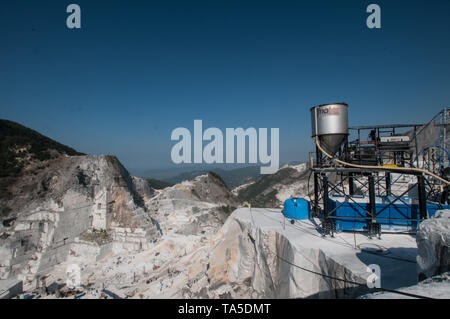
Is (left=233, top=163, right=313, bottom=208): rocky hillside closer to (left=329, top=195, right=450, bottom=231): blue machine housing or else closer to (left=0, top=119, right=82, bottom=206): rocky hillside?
(left=0, top=119, right=82, bottom=206): rocky hillside

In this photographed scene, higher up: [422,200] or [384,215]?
[422,200]

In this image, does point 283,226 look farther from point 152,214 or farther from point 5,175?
point 5,175

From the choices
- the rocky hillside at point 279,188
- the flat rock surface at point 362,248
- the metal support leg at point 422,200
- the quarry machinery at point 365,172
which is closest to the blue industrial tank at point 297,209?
the flat rock surface at point 362,248

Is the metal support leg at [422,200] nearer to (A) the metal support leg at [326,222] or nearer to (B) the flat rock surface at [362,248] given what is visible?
(B) the flat rock surface at [362,248]

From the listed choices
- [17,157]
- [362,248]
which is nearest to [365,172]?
[362,248]

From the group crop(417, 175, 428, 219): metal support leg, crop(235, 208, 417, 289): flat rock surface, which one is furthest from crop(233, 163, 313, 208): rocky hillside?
crop(417, 175, 428, 219): metal support leg

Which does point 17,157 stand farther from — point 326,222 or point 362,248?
point 362,248

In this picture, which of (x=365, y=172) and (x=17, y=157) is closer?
(x=365, y=172)

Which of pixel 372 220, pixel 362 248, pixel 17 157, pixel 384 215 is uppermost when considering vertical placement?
pixel 17 157
